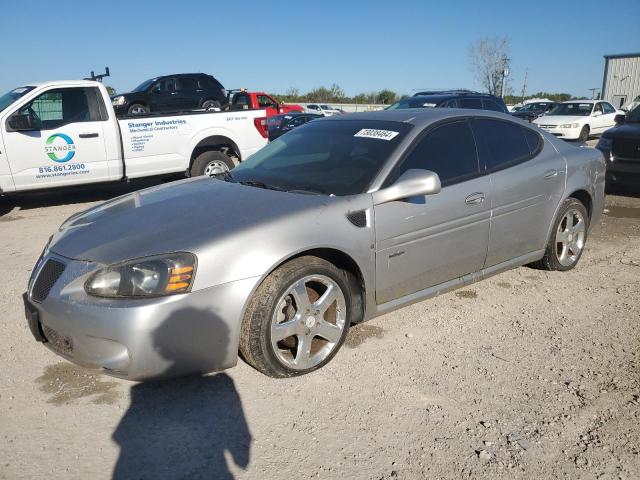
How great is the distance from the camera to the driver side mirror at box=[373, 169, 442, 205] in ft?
10.4

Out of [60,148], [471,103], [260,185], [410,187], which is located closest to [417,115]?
[410,187]

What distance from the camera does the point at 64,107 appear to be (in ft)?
24.5

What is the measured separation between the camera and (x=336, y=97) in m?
57.0

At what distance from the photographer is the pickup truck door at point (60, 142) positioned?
23.0 feet

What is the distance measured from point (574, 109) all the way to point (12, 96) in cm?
1807

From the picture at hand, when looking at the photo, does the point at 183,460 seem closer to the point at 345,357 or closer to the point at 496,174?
the point at 345,357

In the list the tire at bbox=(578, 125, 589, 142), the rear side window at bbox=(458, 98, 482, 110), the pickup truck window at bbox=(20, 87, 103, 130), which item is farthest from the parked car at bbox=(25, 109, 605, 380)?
the tire at bbox=(578, 125, 589, 142)

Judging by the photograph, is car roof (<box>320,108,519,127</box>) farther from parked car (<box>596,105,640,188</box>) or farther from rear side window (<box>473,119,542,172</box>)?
parked car (<box>596,105,640,188</box>)

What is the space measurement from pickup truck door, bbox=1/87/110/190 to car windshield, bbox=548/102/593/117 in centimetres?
1672

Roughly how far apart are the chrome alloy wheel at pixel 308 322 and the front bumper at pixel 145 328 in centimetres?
28

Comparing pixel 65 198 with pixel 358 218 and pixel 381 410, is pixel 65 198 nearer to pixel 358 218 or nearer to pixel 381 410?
pixel 358 218

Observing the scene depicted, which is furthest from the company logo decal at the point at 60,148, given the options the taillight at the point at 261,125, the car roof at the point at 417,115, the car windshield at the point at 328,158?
the car roof at the point at 417,115

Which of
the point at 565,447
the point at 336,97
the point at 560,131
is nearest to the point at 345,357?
the point at 565,447

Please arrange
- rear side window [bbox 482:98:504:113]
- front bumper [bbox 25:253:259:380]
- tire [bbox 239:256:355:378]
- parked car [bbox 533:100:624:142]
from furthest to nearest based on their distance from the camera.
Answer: parked car [bbox 533:100:624:142] → rear side window [bbox 482:98:504:113] → tire [bbox 239:256:355:378] → front bumper [bbox 25:253:259:380]
